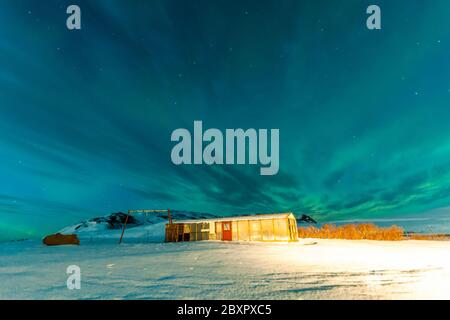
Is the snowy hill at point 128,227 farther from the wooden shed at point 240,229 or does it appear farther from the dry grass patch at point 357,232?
the dry grass patch at point 357,232

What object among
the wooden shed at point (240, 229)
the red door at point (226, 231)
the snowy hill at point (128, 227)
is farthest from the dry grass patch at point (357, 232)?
the snowy hill at point (128, 227)

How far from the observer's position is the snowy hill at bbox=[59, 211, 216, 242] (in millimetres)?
45366

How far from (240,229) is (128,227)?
2608 inches

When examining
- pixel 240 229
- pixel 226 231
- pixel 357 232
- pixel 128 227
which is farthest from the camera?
pixel 128 227

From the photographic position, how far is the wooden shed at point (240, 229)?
78.6ft

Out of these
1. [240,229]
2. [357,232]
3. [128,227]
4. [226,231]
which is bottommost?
[128,227]

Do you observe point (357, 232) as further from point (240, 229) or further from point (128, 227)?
point (128, 227)

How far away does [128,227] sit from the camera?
270ft

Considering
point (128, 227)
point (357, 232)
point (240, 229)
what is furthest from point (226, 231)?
point (128, 227)
